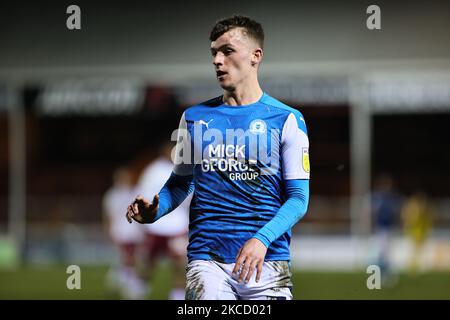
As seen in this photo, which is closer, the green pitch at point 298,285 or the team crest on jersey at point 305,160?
the team crest on jersey at point 305,160

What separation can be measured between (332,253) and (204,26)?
18.3 feet

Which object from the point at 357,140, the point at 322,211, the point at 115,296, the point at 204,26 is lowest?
the point at 115,296

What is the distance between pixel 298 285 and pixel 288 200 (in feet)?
29.0

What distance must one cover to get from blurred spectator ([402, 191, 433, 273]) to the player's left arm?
11518mm

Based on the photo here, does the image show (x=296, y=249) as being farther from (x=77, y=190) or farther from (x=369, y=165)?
(x=77, y=190)

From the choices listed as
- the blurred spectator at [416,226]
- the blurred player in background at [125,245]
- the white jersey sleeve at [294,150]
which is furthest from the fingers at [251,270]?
the blurred spectator at [416,226]

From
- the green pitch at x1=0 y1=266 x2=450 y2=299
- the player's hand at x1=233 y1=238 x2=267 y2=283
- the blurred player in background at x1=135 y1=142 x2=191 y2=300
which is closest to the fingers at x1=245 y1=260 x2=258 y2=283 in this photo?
the player's hand at x1=233 y1=238 x2=267 y2=283

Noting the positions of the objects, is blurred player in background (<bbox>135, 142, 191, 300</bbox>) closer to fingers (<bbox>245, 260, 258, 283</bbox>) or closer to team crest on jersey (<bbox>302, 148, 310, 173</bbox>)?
team crest on jersey (<bbox>302, 148, 310, 173</bbox>)

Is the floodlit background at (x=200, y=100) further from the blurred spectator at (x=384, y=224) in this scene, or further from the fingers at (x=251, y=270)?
the fingers at (x=251, y=270)

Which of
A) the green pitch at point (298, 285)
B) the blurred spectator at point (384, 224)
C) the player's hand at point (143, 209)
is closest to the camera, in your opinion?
the player's hand at point (143, 209)

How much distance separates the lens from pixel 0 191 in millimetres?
18141

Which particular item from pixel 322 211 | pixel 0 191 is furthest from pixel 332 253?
pixel 0 191

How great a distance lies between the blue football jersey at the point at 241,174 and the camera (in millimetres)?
4316

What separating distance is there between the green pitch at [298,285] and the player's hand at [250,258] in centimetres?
602
